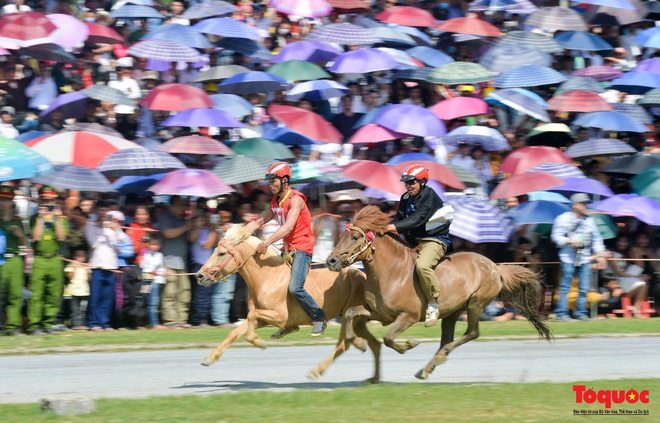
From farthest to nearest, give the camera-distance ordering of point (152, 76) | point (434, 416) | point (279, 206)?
point (152, 76)
point (279, 206)
point (434, 416)

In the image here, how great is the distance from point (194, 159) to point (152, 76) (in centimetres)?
316

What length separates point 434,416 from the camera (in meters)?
11.0

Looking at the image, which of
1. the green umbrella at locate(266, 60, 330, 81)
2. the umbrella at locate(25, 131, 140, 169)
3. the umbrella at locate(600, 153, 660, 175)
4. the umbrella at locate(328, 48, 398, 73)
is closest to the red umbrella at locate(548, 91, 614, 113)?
the umbrella at locate(600, 153, 660, 175)

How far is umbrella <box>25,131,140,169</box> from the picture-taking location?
62.0ft

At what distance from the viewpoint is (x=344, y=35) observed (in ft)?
80.5

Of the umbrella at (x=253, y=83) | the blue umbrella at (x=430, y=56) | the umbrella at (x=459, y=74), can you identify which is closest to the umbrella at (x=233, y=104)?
the umbrella at (x=253, y=83)

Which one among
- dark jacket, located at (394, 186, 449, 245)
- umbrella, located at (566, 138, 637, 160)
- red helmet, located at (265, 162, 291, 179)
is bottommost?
umbrella, located at (566, 138, 637, 160)

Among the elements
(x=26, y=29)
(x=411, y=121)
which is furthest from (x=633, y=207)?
(x=26, y=29)

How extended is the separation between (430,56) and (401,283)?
12574mm

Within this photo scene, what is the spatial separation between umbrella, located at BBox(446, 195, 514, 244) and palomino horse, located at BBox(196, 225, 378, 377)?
6218mm

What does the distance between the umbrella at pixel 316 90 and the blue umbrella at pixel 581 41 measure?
6080 mm

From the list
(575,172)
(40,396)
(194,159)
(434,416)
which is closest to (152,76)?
(194,159)

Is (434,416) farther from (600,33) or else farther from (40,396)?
(600,33)

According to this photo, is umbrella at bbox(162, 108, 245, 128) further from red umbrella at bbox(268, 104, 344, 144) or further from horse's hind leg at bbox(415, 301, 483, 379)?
horse's hind leg at bbox(415, 301, 483, 379)
